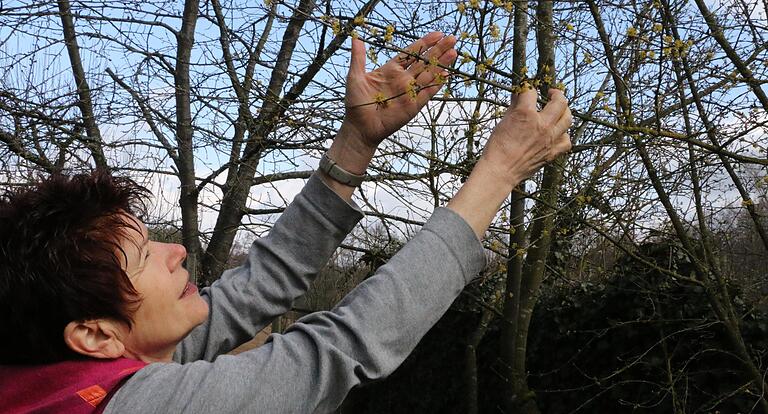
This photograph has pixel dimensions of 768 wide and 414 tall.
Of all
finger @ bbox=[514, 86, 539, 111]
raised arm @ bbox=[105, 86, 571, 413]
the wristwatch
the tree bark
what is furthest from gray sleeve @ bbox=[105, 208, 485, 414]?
the tree bark

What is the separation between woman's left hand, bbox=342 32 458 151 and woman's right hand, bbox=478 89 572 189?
1.16 feet

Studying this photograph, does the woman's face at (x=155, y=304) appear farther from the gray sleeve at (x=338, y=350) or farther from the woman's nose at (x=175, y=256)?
the gray sleeve at (x=338, y=350)

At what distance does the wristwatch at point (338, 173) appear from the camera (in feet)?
5.21

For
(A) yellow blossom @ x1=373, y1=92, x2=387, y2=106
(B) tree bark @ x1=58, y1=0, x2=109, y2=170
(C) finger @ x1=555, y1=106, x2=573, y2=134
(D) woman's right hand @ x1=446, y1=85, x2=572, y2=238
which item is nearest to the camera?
(D) woman's right hand @ x1=446, y1=85, x2=572, y2=238

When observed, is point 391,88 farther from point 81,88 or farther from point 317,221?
point 81,88

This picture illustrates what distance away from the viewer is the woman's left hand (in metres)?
1.58

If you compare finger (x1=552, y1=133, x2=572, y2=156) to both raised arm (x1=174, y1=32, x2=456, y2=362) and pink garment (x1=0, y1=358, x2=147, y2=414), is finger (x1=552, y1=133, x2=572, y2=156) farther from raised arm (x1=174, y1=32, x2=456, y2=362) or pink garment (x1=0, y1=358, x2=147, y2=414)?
pink garment (x1=0, y1=358, x2=147, y2=414)

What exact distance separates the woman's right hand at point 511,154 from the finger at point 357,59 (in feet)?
1.51

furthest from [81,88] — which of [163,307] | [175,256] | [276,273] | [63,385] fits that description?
[63,385]

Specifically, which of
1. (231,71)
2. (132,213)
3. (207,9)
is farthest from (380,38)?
(207,9)

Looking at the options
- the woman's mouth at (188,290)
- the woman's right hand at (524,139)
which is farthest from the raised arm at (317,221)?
the woman's right hand at (524,139)

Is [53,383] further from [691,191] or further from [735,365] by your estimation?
[735,365]

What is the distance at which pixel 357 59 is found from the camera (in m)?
1.63

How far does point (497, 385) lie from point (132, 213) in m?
5.08
